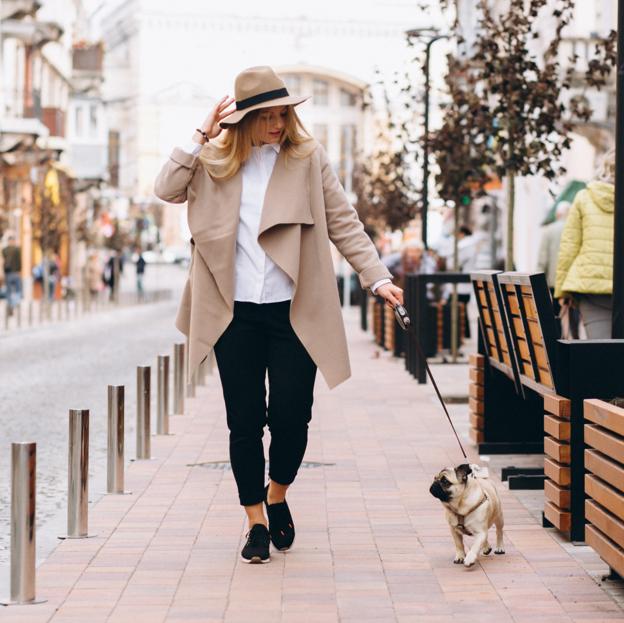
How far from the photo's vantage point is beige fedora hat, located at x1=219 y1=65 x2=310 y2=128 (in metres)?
6.30

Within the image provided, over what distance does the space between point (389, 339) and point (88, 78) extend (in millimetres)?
46797

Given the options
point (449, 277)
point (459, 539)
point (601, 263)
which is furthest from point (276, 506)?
point (449, 277)

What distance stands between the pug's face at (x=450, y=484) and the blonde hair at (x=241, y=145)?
1392 mm

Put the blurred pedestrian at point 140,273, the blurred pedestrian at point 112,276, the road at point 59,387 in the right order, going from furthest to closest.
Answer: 1. the blurred pedestrian at point 140,273
2. the blurred pedestrian at point 112,276
3. the road at point 59,387

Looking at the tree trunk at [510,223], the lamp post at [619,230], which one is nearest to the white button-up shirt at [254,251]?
the lamp post at [619,230]

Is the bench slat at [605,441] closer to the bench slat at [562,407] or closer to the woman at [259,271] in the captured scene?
the bench slat at [562,407]

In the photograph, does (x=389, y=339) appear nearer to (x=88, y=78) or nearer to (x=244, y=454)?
(x=244, y=454)

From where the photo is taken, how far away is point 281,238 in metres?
6.40

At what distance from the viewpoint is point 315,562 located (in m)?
6.43

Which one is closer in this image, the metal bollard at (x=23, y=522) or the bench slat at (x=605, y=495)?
the bench slat at (x=605, y=495)

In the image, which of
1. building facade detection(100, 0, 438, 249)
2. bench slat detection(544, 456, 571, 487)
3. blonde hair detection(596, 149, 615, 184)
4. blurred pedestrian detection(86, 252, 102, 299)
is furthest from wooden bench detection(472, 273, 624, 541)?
building facade detection(100, 0, 438, 249)

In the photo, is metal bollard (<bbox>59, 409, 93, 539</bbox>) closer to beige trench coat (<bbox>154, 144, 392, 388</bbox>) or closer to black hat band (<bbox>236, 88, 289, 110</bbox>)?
beige trench coat (<bbox>154, 144, 392, 388</bbox>)

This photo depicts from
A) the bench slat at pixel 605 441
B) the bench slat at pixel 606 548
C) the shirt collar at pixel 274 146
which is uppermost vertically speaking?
the shirt collar at pixel 274 146

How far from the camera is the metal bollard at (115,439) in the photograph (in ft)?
26.8
